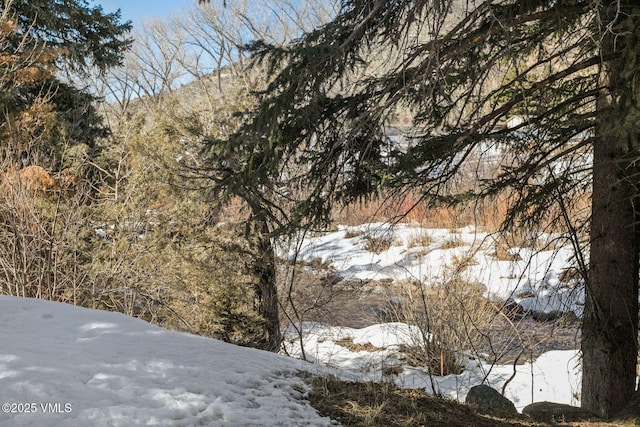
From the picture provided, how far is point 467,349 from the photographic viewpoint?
27.4 ft

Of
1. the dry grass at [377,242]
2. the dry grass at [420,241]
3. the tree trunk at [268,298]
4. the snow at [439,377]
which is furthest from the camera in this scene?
the dry grass at [420,241]

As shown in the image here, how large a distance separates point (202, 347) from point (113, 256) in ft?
16.9

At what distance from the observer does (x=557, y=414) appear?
4.07 m

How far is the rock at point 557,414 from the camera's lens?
12.8ft

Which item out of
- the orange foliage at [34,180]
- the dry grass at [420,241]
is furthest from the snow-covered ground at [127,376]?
the dry grass at [420,241]

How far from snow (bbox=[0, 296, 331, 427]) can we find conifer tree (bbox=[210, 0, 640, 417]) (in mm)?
1362

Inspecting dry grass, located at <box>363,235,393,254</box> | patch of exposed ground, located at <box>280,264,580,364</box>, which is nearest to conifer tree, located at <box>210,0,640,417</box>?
dry grass, located at <box>363,235,393,254</box>

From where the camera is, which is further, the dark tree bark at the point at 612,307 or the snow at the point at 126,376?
the dark tree bark at the point at 612,307

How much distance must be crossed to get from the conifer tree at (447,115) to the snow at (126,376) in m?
1.36

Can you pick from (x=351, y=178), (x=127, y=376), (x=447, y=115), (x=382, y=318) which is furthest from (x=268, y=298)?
(x=127, y=376)

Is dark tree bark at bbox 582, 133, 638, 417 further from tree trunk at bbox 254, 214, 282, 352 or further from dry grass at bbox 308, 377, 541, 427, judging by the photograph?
tree trunk at bbox 254, 214, 282, 352

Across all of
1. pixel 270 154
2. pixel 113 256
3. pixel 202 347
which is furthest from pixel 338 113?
pixel 113 256

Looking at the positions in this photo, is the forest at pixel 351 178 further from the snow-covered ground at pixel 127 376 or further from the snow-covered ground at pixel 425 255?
the snow-covered ground at pixel 127 376

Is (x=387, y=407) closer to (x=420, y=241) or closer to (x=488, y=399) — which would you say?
(x=488, y=399)
